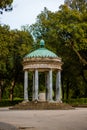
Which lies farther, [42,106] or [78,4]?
[78,4]

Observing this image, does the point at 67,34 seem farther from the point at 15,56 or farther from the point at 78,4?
the point at 15,56

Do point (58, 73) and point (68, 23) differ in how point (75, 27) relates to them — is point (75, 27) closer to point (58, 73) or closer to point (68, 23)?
point (68, 23)

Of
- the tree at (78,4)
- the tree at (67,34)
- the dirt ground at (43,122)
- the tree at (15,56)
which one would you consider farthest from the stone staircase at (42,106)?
the tree at (78,4)

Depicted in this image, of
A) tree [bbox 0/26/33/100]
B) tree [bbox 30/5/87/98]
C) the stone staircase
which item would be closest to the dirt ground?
the stone staircase

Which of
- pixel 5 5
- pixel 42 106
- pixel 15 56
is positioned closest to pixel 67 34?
pixel 15 56

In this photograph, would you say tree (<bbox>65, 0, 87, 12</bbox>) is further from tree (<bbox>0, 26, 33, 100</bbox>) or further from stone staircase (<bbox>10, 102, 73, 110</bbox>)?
stone staircase (<bbox>10, 102, 73, 110</bbox>)

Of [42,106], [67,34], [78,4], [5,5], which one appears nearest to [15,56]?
[67,34]

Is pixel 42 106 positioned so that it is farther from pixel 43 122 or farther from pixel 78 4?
pixel 43 122

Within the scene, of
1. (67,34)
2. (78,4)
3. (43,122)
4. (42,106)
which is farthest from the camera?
(78,4)

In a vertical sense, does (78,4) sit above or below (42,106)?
above

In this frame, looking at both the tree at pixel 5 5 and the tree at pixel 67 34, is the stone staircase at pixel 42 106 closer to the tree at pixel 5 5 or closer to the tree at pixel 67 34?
the tree at pixel 67 34

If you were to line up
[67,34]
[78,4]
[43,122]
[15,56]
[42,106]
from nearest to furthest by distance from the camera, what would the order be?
[43,122], [42,106], [67,34], [78,4], [15,56]

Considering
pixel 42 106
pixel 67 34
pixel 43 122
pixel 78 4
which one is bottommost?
pixel 43 122

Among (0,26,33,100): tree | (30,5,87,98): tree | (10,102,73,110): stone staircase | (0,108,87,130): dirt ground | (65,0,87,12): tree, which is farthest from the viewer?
Result: (0,26,33,100): tree
